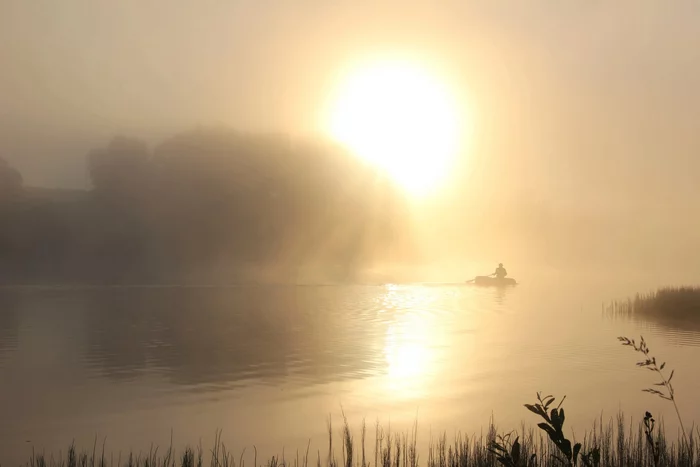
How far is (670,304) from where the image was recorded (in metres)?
51.5

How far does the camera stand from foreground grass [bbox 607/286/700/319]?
4978 centimetres

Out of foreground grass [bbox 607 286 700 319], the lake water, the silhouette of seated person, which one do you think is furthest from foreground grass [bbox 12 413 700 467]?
the silhouette of seated person

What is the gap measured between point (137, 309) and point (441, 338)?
38722 mm

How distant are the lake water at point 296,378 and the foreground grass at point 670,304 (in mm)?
4709

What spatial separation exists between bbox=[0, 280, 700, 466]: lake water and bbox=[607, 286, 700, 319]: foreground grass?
4.71 m

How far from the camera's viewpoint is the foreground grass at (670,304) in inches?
1960

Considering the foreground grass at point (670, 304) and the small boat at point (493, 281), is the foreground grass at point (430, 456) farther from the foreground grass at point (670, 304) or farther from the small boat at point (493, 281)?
the small boat at point (493, 281)

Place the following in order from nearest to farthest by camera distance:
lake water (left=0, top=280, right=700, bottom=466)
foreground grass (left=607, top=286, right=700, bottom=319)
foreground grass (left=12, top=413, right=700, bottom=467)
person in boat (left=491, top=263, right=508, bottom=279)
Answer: foreground grass (left=12, top=413, right=700, bottom=467)
lake water (left=0, top=280, right=700, bottom=466)
foreground grass (left=607, top=286, right=700, bottom=319)
person in boat (left=491, top=263, right=508, bottom=279)

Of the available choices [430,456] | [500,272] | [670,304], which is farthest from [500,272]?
[430,456]

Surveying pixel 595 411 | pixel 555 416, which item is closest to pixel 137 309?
pixel 595 411

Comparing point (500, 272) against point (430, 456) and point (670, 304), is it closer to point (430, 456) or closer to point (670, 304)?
point (670, 304)

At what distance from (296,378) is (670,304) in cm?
3849

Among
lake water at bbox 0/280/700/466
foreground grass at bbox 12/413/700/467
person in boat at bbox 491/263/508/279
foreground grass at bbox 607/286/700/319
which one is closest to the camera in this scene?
foreground grass at bbox 12/413/700/467

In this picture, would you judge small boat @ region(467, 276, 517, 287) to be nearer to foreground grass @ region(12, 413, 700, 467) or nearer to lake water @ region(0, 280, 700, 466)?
lake water @ region(0, 280, 700, 466)
